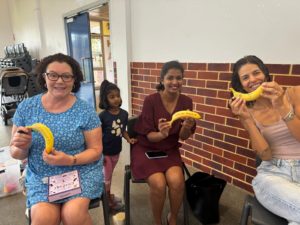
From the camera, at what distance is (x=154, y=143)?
1829 mm

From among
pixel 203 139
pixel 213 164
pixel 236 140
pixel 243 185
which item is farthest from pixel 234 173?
pixel 203 139

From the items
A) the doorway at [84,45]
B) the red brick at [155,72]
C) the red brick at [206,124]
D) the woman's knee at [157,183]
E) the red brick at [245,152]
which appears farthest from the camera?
the doorway at [84,45]

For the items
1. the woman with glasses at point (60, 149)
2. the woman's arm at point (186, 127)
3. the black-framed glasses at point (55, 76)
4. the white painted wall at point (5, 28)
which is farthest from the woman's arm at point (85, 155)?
the white painted wall at point (5, 28)

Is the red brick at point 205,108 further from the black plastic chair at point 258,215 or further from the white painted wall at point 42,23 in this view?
the white painted wall at point 42,23

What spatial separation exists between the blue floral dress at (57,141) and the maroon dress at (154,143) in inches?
15.9

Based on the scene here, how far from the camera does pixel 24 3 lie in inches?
278

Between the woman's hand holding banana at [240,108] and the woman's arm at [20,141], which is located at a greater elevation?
the woman's hand holding banana at [240,108]

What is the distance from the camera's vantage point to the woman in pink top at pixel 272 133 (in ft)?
3.92

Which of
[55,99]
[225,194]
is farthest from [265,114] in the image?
[55,99]

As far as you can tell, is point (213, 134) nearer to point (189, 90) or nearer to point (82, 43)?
point (189, 90)

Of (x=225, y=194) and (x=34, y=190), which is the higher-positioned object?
(x=34, y=190)

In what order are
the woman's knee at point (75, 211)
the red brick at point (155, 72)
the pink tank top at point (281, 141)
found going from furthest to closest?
the red brick at point (155, 72) < the pink tank top at point (281, 141) < the woman's knee at point (75, 211)

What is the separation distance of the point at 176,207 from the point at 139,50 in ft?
7.08

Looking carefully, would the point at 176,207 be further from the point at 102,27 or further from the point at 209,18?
the point at 102,27
